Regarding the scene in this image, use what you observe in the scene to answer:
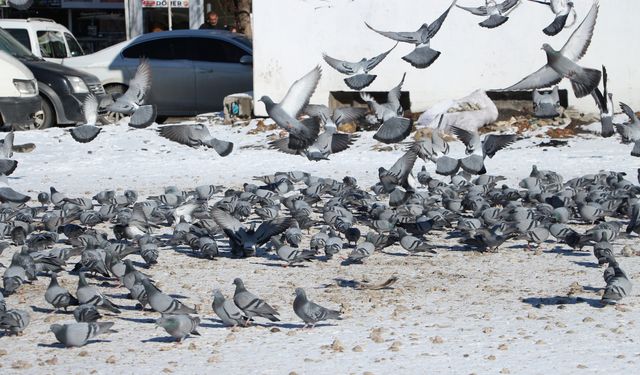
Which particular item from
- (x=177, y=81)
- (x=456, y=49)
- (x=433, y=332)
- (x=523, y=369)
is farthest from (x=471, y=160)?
(x=177, y=81)

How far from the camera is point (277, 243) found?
25.7 feet

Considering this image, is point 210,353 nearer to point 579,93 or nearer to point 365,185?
point 579,93

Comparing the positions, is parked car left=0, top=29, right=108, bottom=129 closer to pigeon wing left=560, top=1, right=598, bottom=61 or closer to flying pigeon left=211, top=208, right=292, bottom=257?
pigeon wing left=560, top=1, right=598, bottom=61

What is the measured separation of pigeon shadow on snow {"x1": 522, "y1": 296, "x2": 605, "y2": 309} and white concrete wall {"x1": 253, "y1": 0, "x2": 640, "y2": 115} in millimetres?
10342

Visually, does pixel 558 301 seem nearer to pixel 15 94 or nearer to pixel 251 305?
pixel 251 305

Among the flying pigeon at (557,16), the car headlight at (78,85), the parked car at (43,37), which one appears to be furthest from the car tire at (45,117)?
the flying pigeon at (557,16)

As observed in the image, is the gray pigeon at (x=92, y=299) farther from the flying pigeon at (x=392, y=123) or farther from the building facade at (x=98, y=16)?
the building facade at (x=98, y=16)

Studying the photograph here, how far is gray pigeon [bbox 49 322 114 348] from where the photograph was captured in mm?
5605

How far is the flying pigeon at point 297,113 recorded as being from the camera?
32.3 ft

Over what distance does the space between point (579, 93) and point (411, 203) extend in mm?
1614

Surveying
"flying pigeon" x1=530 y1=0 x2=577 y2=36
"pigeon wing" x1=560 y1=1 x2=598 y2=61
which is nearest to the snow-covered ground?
"pigeon wing" x1=560 y1=1 x2=598 y2=61

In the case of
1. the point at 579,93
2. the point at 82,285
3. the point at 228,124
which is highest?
the point at 579,93

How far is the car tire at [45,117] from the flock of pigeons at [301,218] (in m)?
6.48

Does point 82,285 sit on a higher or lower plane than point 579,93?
lower
